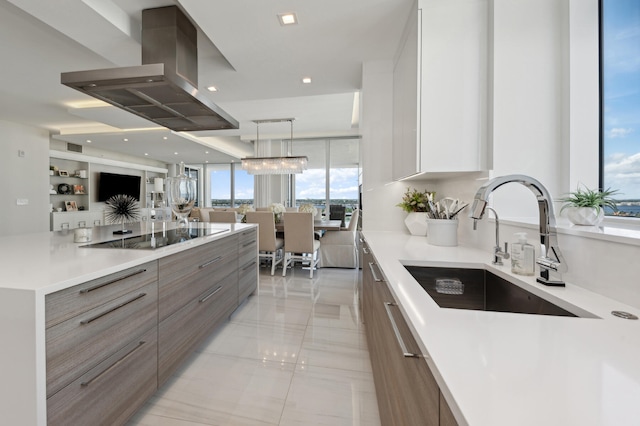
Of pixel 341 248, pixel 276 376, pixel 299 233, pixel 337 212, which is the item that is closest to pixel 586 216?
pixel 276 376

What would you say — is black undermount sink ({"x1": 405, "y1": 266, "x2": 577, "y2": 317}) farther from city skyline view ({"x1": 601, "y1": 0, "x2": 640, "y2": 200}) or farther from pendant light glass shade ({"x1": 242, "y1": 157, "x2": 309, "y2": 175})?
pendant light glass shade ({"x1": 242, "y1": 157, "x2": 309, "y2": 175})

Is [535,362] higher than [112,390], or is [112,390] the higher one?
[535,362]

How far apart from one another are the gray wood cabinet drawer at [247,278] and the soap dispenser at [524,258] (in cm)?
235

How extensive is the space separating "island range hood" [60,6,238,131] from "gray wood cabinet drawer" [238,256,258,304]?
1570 millimetres

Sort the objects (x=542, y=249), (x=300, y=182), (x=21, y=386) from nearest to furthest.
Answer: (x=21, y=386) < (x=542, y=249) < (x=300, y=182)

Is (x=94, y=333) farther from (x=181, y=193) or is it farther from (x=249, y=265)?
(x=249, y=265)

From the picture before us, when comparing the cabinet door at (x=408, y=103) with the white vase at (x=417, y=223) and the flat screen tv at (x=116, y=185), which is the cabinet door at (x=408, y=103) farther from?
the flat screen tv at (x=116, y=185)

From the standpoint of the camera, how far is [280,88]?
10.9 ft

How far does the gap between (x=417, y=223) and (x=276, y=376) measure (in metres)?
1.55

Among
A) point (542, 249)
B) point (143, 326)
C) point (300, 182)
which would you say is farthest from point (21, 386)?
point (300, 182)

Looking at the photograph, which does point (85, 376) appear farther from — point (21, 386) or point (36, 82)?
point (36, 82)

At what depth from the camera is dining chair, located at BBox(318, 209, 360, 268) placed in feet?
15.3

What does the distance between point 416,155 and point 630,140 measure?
902 mm

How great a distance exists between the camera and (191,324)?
74.3 inches
